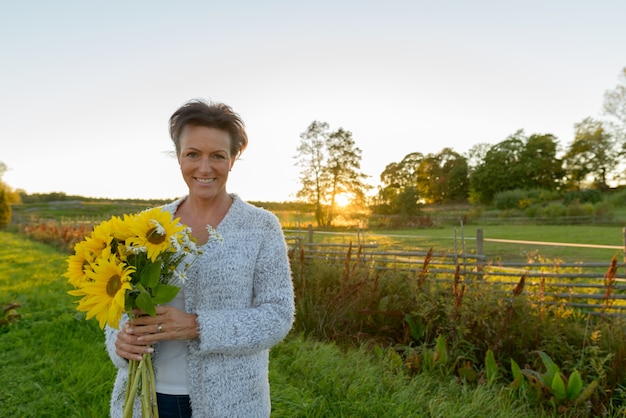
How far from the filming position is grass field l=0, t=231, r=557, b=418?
2.83 meters

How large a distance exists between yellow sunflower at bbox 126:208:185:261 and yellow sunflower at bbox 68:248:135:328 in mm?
63

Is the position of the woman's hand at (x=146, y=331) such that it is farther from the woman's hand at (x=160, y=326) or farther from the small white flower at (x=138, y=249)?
the small white flower at (x=138, y=249)

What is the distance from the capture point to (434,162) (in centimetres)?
5241

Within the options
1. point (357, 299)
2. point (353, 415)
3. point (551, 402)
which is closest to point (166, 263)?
point (353, 415)

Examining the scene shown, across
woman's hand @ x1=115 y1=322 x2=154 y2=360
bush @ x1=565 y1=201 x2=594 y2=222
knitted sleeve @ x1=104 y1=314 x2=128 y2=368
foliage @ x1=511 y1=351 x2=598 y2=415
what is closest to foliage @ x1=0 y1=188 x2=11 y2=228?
knitted sleeve @ x1=104 y1=314 x2=128 y2=368

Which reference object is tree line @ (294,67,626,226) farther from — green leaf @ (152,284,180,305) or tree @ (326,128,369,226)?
green leaf @ (152,284,180,305)

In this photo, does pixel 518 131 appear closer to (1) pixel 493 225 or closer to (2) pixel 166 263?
(1) pixel 493 225

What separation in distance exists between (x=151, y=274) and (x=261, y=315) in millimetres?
416

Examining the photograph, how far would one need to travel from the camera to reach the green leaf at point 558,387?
3037mm

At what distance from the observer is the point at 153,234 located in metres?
1.15

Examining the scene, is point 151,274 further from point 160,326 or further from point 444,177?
point 444,177

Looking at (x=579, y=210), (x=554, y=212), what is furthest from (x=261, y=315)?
(x=554, y=212)

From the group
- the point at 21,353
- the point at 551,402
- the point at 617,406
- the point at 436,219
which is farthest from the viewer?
the point at 436,219

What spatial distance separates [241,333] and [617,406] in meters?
3.40
